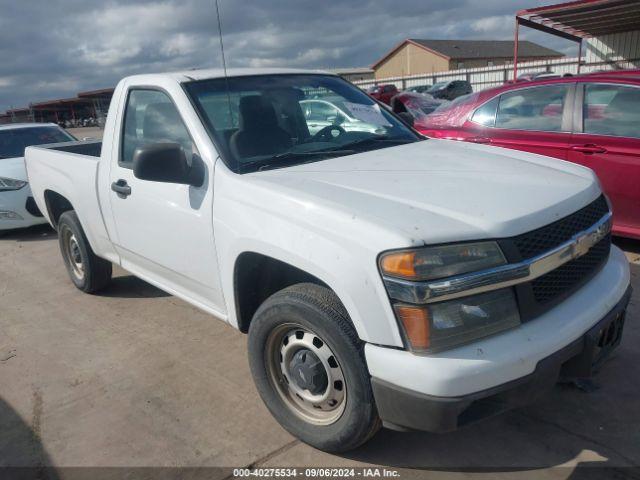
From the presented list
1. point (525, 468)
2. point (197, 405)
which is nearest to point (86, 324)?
point (197, 405)

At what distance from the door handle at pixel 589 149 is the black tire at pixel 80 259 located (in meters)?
4.36

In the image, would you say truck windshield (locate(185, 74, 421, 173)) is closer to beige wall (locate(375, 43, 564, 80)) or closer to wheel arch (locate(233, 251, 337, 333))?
wheel arch (locate(233, 251, 337, 333))

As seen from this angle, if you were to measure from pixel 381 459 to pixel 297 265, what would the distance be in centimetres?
103

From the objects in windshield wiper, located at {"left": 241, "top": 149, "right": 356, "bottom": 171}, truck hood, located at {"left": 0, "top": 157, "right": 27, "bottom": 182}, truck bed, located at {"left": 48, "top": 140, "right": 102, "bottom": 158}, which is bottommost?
truck hood, located at {"left": 0, "top": 157, "right": 27, "bottom": 182}

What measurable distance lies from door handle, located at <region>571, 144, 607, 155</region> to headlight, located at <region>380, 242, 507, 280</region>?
3.44m

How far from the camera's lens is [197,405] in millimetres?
3195

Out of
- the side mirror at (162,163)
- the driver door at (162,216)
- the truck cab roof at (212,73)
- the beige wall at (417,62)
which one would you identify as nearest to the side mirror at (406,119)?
the truck cab roof at (212,73)

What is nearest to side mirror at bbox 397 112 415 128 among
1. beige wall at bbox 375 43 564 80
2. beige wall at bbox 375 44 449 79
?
beige wall at bbox 375 43 564 80

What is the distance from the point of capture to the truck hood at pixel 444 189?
2.16 m

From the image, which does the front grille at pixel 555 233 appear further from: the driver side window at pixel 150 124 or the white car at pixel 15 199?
the white car at pixel 15 199

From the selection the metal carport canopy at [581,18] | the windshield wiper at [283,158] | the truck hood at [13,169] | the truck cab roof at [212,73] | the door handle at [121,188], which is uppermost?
the metal carport canopy at [581,18]

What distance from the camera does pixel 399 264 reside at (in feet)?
6.73

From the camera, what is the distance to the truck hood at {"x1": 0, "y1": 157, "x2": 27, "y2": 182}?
7387 millimetres

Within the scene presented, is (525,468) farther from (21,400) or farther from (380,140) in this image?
(21,400)
